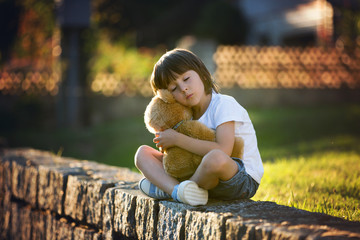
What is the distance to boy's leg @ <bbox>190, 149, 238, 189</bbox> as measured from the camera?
202 cm

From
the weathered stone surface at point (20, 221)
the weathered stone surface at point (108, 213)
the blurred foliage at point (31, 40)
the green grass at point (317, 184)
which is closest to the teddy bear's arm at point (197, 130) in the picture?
the weathered stone surface at point (108, 213)

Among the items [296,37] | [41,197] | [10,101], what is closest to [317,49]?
[296,37]

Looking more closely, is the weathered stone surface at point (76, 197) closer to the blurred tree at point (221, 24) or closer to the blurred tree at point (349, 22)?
the blurred tree at point (349, 22)

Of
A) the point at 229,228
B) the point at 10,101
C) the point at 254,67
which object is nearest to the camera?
the point at 229,228

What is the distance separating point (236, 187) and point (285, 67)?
8.78m

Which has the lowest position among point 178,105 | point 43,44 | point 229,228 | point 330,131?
point 330,131

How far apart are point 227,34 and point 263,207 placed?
1543cm

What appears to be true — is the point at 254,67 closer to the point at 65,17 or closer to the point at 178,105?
the point at 65,17

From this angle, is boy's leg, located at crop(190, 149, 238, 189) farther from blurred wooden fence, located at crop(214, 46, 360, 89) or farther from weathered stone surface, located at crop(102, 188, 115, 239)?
blurred wooden fence, located at crop(214, 46, 360, 89)

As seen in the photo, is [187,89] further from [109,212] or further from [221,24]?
[221,24]

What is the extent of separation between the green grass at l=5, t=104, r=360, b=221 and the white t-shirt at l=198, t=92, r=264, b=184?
55 cm

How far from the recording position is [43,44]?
12.8 m

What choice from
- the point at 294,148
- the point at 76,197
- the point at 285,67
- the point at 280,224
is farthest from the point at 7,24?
the point at 280,224

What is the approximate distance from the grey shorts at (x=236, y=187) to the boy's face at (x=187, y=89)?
1.37ft
